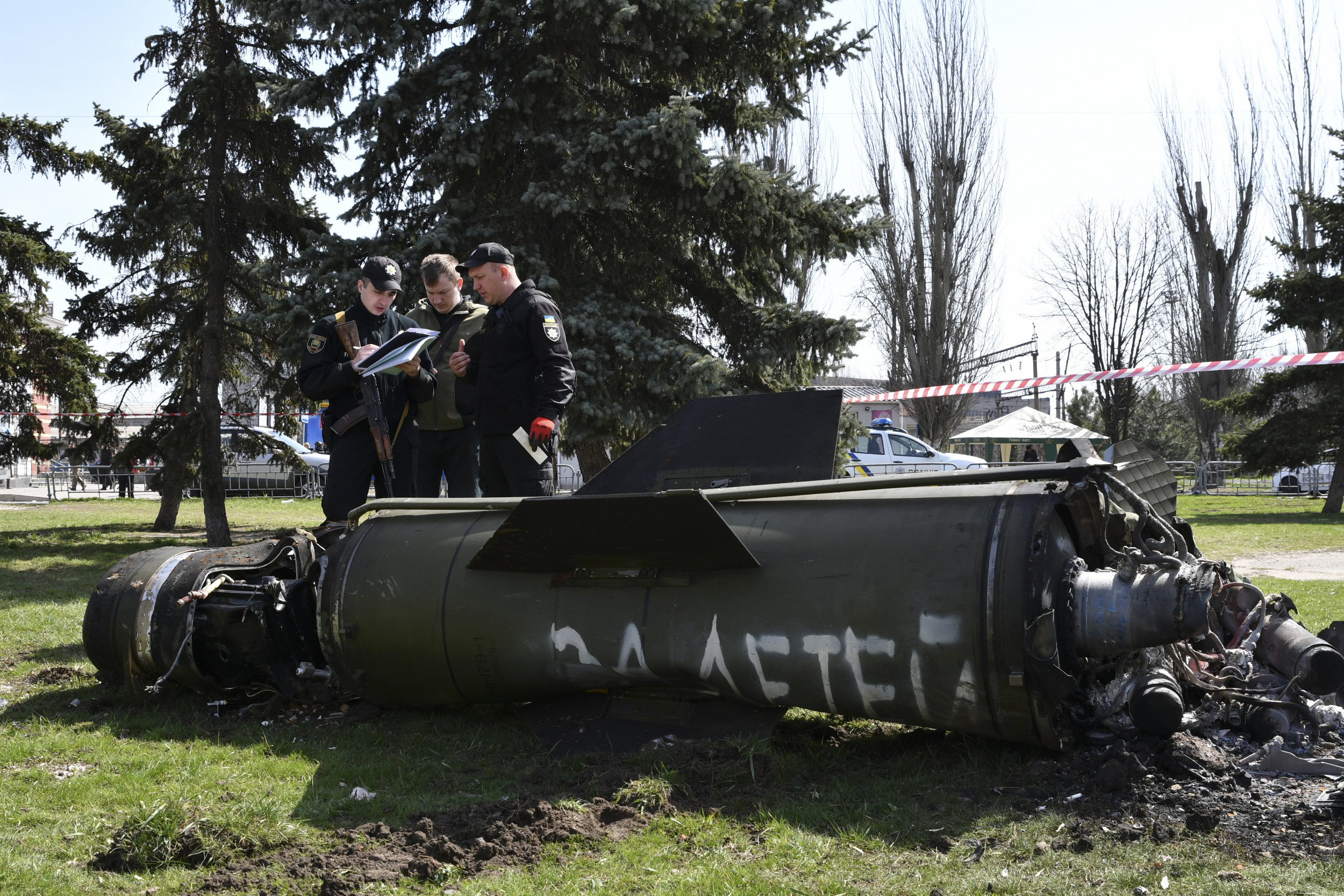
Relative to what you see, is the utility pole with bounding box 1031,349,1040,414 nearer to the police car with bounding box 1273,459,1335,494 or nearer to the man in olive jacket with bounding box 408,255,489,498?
the police car with bounding box 1273,459,1335,494

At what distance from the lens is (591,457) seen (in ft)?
33.8

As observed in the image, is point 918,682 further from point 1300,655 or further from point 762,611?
point 1300,655

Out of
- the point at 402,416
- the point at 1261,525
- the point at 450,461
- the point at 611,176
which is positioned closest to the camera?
the point at 402,416

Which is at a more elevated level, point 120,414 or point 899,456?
Result: point 120,414

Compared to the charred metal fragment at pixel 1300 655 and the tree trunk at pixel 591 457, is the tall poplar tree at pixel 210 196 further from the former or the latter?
the charred metal fragment at pixel 1300 655

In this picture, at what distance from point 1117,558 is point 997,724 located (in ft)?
2.44

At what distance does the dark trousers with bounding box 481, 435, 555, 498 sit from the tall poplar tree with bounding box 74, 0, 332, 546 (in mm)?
7004

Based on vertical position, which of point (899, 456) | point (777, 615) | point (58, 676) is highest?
point (899, 456)

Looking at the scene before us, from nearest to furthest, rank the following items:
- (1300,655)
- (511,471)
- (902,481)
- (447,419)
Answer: (902,481) < (1300,655) < (511,471) < (447,419)

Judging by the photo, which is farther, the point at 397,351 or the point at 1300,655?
the point at 397,351

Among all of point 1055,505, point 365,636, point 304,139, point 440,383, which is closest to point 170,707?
point 365,636

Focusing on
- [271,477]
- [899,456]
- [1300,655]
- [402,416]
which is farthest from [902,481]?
[271,477]

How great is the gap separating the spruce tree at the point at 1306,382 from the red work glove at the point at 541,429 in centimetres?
1699

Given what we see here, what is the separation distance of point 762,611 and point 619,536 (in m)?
0.55
